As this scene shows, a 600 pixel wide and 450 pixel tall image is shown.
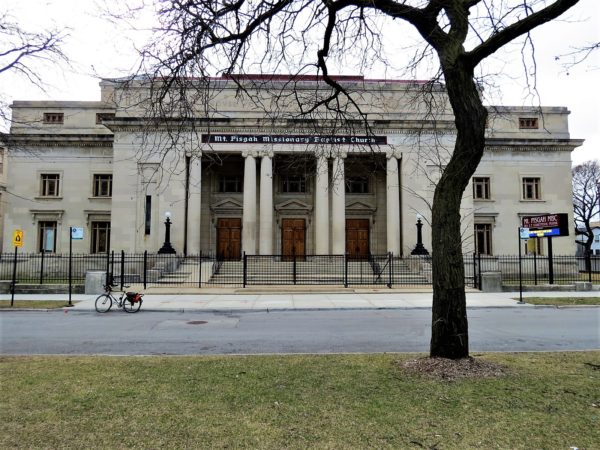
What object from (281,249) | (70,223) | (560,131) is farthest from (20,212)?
(560,131)

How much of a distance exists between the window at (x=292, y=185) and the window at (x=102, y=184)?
14839 millimetres

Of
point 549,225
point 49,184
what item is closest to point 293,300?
point 549,225

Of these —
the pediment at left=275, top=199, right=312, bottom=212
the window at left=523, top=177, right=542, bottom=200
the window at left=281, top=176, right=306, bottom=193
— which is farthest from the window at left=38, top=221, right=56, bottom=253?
the window at left=523, top=177, right=542, bottom=200

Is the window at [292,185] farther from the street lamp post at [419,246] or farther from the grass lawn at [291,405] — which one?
the grass lawn at [291,405]

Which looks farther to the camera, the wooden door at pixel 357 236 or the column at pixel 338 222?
the wooden door at pixel 357 236

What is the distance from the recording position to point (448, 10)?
7199 mm

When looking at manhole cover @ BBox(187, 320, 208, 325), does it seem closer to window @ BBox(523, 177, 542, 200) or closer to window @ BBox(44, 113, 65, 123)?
window @ BBox(44, 113, 65, 123)

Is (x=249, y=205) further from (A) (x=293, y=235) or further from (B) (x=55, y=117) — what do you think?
(B) (x=55, y=117)

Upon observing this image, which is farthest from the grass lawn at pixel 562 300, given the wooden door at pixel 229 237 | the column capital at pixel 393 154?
the wooden door at pixel 229 237

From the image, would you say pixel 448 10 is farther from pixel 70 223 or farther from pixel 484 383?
pixel 70 223

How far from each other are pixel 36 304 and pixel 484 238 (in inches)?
1338

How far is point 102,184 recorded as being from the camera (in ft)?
129

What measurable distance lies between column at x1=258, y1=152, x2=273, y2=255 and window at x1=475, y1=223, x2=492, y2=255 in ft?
59.8

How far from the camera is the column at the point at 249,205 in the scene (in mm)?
33688
